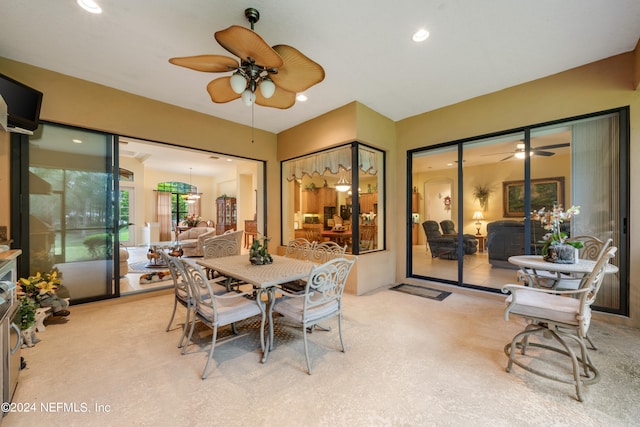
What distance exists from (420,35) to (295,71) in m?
1.30

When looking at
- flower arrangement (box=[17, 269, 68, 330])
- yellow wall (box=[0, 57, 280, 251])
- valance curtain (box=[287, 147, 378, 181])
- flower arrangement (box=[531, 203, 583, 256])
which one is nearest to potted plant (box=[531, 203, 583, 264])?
flower arrangement (box=[531, 203, 583, 256])

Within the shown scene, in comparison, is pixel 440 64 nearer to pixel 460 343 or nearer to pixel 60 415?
pixel 460 343

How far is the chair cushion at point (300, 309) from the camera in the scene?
2146 mm

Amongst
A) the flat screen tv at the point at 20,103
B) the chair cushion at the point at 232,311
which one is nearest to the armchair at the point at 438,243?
the chair cushion at the point at 232,311

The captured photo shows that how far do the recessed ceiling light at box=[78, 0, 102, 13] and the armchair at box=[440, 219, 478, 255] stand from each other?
233 inches

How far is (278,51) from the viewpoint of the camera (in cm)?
196

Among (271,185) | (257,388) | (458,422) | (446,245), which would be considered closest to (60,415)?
(257,388)

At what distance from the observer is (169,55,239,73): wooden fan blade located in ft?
6.37

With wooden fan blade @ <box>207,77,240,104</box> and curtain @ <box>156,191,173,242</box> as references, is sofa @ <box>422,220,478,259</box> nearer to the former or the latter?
wooden fan blade @ <box>207,77,240,104</box>

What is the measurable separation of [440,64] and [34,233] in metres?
5.21

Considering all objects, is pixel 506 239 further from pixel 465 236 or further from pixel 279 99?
pixel 279 99

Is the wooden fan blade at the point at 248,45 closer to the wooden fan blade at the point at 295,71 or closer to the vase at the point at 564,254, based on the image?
the wooden fan blade at the point at 295,71

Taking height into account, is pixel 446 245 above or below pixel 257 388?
above

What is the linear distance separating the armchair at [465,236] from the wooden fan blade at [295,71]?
4.42 meters
